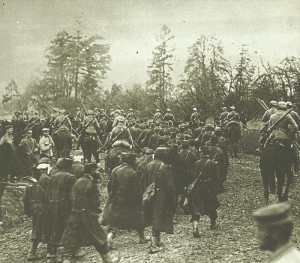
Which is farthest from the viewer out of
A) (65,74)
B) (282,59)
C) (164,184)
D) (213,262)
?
(65,74)

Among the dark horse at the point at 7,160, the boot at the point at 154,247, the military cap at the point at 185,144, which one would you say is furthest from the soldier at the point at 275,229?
the dark horse at the point at 7,160

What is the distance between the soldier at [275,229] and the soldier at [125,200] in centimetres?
598

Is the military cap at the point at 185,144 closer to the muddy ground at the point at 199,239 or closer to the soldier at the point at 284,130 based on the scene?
the muddy ground at the point at 199,239

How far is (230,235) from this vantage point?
32.8 ft

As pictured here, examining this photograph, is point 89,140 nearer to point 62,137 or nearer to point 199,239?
point 62,137

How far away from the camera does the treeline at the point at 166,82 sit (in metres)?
30.2

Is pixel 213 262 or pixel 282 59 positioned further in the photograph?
pixel 282 59

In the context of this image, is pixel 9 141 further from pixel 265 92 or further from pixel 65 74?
pixel 65 74

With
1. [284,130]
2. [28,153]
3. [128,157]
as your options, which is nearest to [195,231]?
[128,157]

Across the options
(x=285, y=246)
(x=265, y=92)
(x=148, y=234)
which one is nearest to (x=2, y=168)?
(x=148, y=234)

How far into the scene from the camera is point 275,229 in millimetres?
3496

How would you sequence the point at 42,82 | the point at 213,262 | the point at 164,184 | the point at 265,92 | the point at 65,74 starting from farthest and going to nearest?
the point at 42,82 → the point at 65,74 → the point at 265,92 → the point at 164,184 → the point at 213,262

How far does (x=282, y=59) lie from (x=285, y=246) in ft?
113

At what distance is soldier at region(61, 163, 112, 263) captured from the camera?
8461 millimetres
